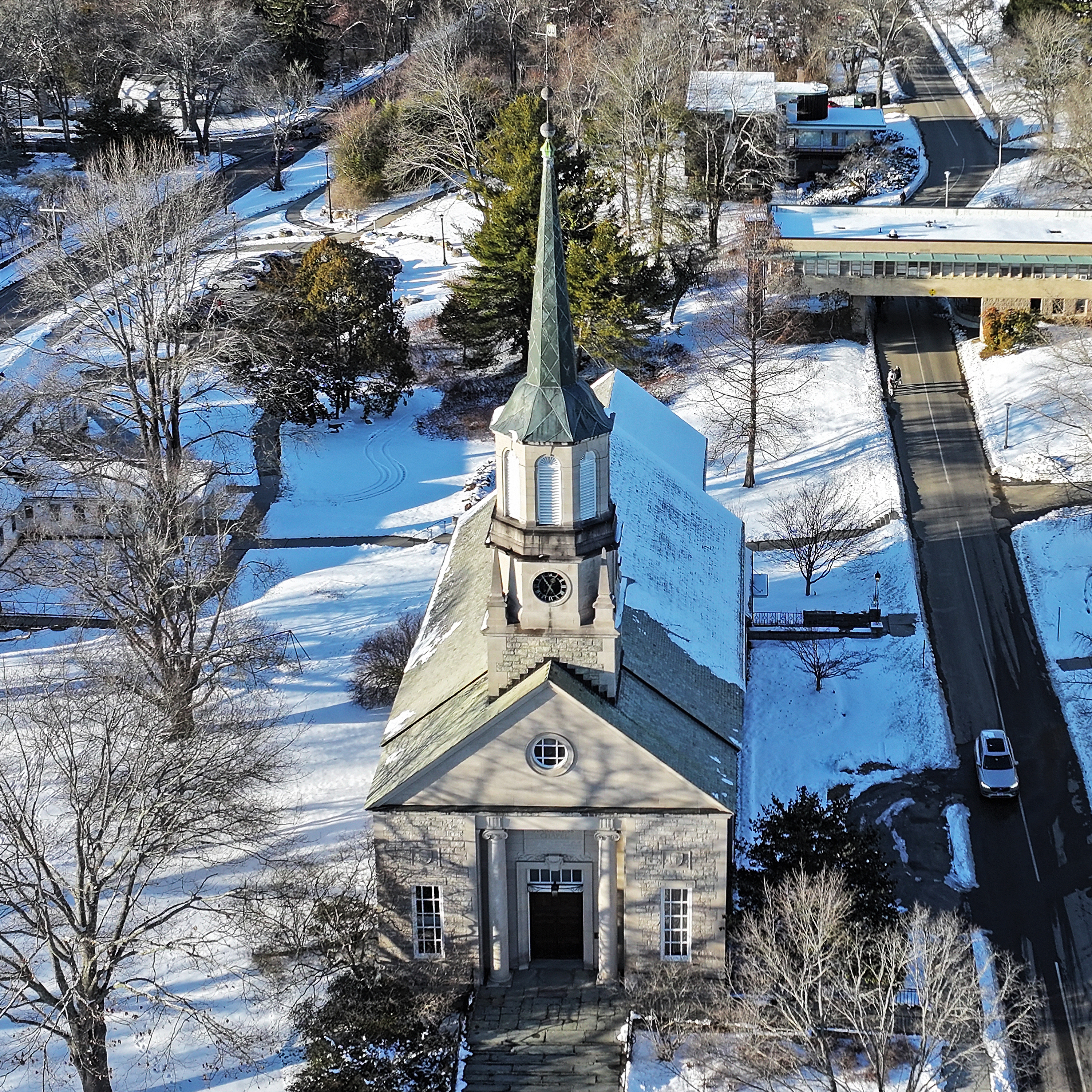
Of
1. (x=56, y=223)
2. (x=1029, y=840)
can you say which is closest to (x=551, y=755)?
(x=1029, y=840)

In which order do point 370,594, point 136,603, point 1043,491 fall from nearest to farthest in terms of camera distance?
point 136,603 < point 370,594 < point 1043,491

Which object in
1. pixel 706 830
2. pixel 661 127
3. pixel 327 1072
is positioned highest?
pixel 661 127

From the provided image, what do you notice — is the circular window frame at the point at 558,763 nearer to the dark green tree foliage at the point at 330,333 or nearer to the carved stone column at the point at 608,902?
the carved stone column at the point at 608,902

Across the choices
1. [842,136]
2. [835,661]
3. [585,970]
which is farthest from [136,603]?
[842,136]

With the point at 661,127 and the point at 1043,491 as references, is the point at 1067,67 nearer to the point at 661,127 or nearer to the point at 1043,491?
the point at 661,127

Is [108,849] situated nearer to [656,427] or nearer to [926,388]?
[656,427]

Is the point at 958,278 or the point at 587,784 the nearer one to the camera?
the point at 587,784
